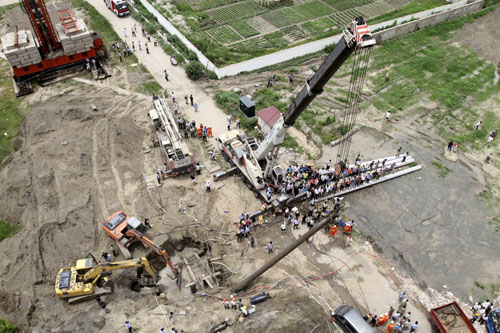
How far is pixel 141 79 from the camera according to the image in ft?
133

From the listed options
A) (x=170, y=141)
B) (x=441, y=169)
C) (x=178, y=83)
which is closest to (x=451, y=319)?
(x=441, y=169)

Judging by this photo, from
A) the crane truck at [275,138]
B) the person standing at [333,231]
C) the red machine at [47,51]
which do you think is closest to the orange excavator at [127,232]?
the crane truck at [275,138]

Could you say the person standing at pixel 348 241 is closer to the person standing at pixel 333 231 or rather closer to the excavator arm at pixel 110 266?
the person standing at pixel 333 231

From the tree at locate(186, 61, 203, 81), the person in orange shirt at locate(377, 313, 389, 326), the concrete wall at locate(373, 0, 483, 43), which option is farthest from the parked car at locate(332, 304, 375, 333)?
the concrete wall at locate(373, 0, 483, 43)

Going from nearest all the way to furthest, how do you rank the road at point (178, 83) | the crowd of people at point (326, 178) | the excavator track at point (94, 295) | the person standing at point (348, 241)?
1. the excavator track at point (94, 295)
2. the person standing at point (348, 241)
3. the crowd of people at point (326, 178)
4. the road at point (178, 83)

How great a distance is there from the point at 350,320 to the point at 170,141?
727 inches

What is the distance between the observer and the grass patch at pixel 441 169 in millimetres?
31016

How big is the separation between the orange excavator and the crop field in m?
22.3

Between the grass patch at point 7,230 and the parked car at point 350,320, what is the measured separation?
20.7 meters

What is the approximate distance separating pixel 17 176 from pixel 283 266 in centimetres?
2031

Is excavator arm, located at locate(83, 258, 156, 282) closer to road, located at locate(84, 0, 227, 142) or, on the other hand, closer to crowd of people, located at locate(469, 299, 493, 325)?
road, located at locate(84, 0, 227, 142)

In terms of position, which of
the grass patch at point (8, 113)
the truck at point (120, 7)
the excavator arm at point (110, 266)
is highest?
the truck at point (120, 7)

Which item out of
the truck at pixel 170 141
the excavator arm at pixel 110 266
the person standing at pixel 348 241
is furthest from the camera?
the truck at pixel 170 141

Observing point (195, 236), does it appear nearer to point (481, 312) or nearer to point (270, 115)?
point (270, 115)
